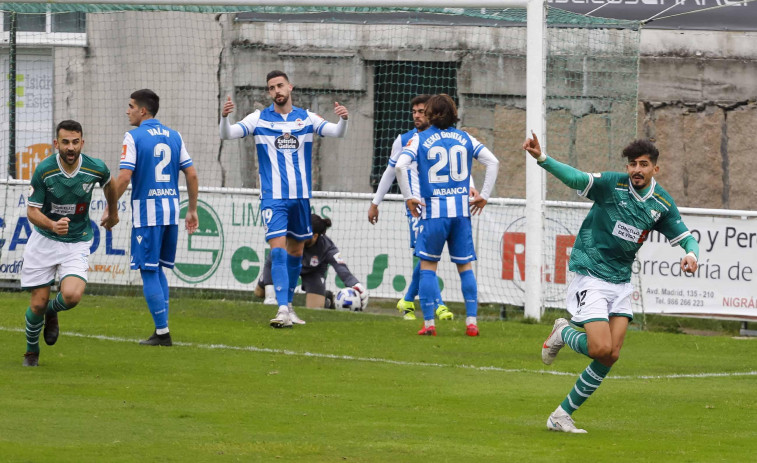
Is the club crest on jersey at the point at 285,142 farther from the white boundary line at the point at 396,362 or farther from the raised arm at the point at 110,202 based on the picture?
the raised arm at the point at 110,202

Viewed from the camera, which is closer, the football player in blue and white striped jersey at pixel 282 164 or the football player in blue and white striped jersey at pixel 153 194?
the football player in blue and white striped jersey at pixel 153 194

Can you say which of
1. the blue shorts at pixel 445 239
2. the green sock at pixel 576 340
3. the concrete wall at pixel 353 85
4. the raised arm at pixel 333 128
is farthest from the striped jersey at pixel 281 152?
the concrete wall at pixel 353 85

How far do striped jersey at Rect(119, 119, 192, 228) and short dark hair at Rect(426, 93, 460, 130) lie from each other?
239 cm

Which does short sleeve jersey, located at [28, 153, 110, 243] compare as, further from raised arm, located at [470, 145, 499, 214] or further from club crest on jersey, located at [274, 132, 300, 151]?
raised arm, located at [470, 145, 499, 214]

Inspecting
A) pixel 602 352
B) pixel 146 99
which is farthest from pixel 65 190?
pixel 602 352

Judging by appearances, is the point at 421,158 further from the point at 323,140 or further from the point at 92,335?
the point at 323,140

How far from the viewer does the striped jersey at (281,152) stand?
11.9 metres

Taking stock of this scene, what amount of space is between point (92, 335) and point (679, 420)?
557 cm

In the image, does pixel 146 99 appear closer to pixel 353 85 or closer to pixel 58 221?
pixel 58 221

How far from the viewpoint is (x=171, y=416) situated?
7.33 m

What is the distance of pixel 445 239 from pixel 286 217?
1.49 metres

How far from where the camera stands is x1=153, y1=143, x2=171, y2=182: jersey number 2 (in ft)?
34.9

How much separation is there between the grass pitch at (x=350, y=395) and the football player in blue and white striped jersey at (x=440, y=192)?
664mm

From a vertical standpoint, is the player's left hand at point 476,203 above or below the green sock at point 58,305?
above
